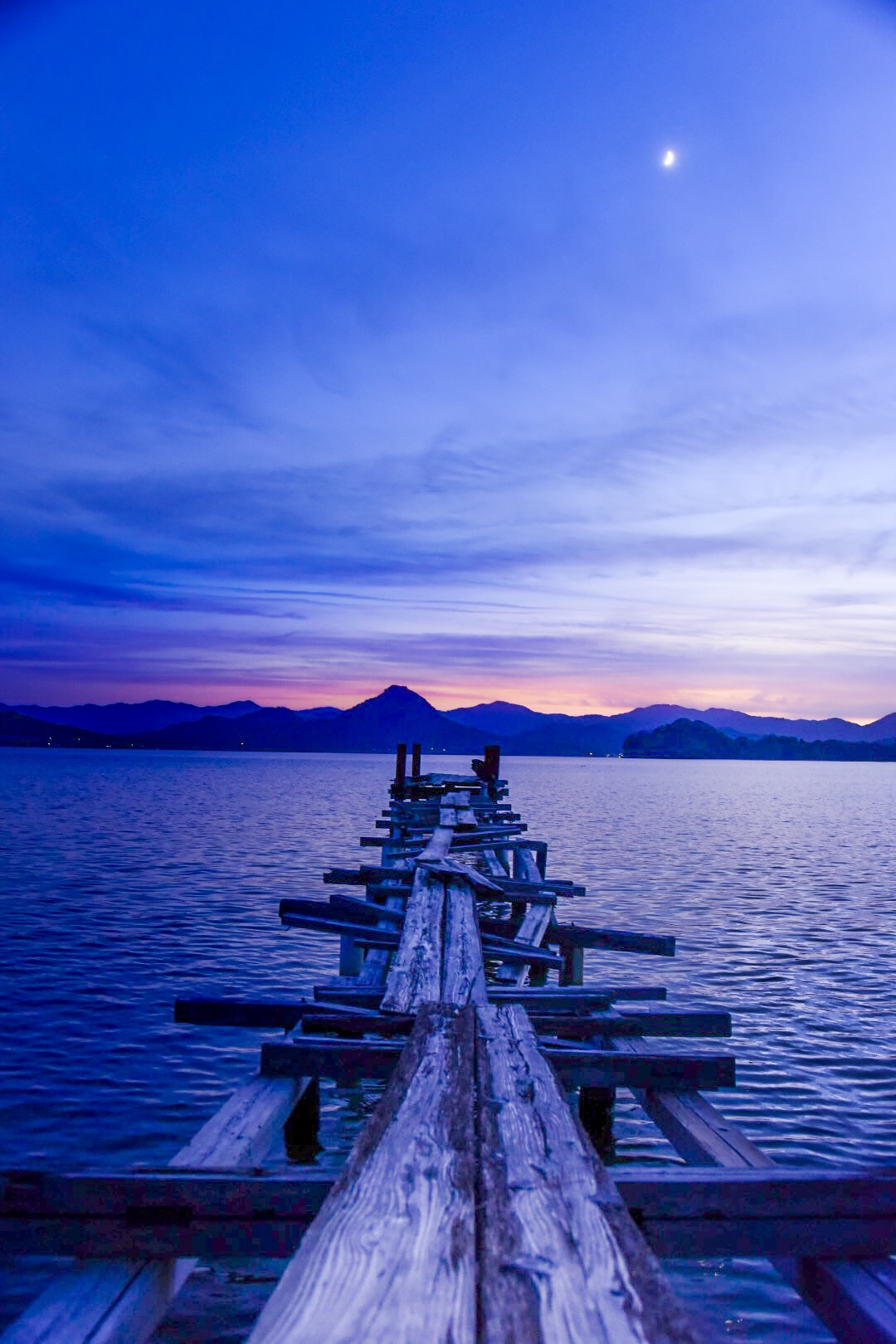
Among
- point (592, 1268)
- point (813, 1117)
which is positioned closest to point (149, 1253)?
point (592, 1268)

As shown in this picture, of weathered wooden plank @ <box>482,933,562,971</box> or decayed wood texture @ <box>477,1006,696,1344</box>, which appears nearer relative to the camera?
decayed wood texture @ <box>477,1006,696,1344</box>

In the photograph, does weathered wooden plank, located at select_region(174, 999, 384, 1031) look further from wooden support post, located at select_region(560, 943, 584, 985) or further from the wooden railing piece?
wooden support post, located at select_region(560, 943, 584, 985)

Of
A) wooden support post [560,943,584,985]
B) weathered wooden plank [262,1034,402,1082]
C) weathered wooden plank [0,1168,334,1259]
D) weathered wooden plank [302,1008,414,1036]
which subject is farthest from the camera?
wooden support post [560,943,584,985]

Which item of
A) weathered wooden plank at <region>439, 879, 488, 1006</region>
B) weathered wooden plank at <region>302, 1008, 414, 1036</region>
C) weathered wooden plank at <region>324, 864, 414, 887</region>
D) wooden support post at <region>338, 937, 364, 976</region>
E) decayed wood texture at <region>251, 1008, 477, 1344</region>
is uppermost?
decayed wood texture at <region>251, 1008, 477, 1344</region>

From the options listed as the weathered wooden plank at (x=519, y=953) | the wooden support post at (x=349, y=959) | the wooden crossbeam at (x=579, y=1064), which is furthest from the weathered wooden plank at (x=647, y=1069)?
the wooden support post at (x=349, y=959)

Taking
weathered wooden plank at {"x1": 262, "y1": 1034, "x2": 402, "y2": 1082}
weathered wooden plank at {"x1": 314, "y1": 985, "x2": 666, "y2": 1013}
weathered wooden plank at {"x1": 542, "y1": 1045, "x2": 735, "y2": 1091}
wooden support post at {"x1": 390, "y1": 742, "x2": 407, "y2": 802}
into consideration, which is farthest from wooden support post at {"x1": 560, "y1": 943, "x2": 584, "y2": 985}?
wooden support post at {"x1": 390, "y1": 742, "x2": 407, "y2": 802}

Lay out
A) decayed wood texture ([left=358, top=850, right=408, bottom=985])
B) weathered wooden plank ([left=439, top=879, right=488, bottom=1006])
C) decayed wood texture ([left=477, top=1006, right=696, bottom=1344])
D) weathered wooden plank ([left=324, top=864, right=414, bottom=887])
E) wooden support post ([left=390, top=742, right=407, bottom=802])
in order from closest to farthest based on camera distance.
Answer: decayed wood texture ([left=477, top=1006, right=696, bottom=1344])
weathered wooden plank ([left=439, top=879, right=488, bottom=1006])
decayed wood texture ([left=358, top=850, right=408, bottom=985])
weathered wooden plank ([left=324, top=864, right=414, bottom=887])
wooden support post ([left=390, top=742, right=407, bottom=802])

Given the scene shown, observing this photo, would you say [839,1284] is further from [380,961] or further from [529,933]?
[529,933]

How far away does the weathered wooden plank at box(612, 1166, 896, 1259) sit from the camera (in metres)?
3.19

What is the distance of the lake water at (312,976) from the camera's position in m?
8.79

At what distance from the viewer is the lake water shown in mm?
8789

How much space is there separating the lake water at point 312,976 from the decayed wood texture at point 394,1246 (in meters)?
1.36

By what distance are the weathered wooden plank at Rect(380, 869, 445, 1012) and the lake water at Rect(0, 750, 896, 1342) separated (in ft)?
7.56

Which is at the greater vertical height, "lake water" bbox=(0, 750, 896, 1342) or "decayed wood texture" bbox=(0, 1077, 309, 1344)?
"decayed wood texture" bbox=(0, 1077, 309, 1344)
